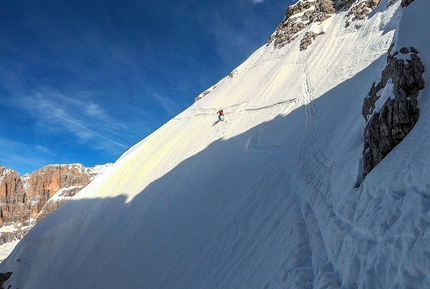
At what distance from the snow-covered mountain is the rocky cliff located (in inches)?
3967

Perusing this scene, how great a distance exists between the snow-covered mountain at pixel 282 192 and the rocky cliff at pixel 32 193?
101 metres

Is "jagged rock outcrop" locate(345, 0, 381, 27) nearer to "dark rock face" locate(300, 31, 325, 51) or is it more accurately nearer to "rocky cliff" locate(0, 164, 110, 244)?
"dark rock face" locate(300, 31, 325, 51)

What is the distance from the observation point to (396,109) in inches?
260

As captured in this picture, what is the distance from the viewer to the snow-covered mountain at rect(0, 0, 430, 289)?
530 centimetres

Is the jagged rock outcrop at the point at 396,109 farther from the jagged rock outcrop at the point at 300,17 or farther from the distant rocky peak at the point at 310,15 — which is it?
the jagged rock outcrop at the point at 300,17

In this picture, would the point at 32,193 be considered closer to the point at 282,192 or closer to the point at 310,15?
the point at 310,15

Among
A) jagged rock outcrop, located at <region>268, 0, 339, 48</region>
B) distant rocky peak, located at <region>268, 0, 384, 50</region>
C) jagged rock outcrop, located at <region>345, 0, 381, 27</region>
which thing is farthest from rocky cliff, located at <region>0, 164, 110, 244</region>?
jagged rock outcrop, located at <region>345, 0, 381, 27</region>

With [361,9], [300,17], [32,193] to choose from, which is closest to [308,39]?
[361,9]

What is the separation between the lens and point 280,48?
139 feet

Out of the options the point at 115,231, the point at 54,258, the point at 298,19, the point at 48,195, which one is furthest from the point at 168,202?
the point at 48,195

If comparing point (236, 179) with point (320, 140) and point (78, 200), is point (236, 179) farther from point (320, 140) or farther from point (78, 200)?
point (78, 200)

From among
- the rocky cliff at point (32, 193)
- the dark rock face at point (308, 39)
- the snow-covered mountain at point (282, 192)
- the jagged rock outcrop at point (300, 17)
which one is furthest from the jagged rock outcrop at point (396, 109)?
the rocky cliff at point (32, 193)

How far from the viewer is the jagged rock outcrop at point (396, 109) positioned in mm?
6465

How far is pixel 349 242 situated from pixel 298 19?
46.4m
